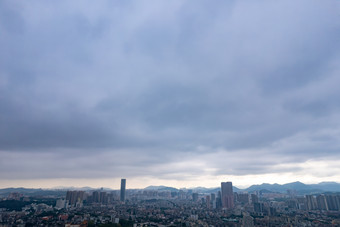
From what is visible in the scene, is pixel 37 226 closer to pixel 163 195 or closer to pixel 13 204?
pixel 13 204

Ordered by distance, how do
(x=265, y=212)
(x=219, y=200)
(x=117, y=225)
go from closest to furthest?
(x=117, y=225) < (x=265, y=212) < (x=219, y=200)

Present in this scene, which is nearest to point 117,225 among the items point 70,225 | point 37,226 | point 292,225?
point 70,225

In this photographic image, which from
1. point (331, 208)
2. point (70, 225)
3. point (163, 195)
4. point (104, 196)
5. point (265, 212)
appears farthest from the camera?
point (163, 195)

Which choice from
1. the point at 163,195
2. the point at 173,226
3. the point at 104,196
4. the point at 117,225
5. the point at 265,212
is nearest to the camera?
the point at 117,225

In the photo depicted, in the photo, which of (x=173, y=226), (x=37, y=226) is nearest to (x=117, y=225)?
(x=173, y=226)

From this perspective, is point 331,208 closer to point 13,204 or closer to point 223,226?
point 223,226

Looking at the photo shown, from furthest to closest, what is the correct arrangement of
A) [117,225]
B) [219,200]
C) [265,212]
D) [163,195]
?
[163,195], [219,200], [265,212], [117,225]

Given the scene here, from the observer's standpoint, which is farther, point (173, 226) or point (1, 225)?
point (173, 226)

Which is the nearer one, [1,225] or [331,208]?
[1,225]
